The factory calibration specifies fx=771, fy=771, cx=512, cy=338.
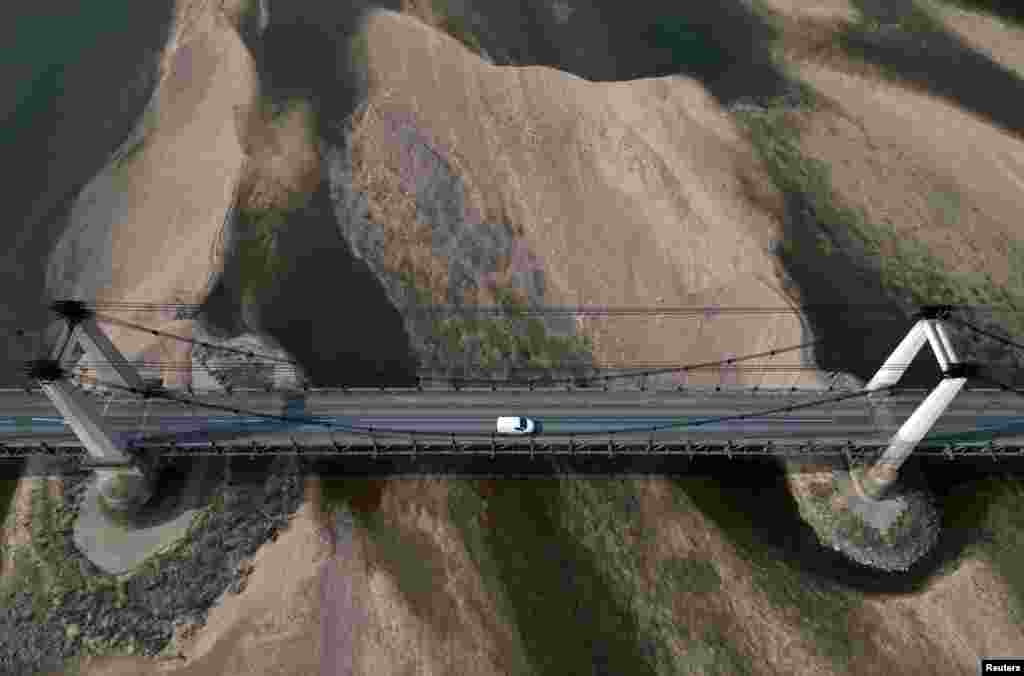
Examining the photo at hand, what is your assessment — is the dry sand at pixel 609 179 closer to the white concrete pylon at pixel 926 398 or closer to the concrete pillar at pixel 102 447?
the white concrete pylon at pixel 926 398

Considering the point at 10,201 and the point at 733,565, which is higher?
the point at 733,565

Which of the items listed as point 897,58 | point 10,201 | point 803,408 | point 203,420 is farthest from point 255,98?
point 897,58

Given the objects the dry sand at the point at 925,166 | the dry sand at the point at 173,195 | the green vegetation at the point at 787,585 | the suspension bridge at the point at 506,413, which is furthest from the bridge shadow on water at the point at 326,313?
the dry sand at the point at 925,166

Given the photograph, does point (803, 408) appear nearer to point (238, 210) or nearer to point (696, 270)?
point (696, 270)

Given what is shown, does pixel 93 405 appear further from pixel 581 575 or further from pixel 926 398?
pixel 926 398

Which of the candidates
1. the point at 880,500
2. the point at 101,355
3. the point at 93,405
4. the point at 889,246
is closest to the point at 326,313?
the point at 101,355

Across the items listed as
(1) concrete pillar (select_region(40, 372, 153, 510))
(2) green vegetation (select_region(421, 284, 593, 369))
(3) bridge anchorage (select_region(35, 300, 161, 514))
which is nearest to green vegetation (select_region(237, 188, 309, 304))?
(3) bridge anchorage (select_region(35, 300, 161, 514))

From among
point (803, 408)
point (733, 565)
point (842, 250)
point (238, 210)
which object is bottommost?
point (238, 210)
